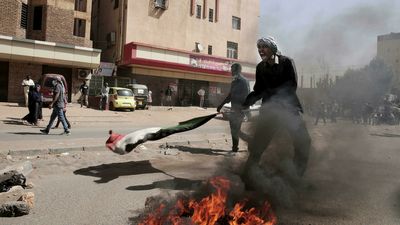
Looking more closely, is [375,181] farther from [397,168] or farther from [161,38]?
[161,38]

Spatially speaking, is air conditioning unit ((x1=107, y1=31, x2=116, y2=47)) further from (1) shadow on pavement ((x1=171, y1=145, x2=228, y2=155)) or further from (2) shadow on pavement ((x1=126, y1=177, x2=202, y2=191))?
(2) shadow on pavement ((x1=126, y1=177, x2=202, y2=191))

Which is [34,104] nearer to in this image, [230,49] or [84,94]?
[84,94]

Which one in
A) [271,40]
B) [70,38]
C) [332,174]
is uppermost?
[70,38]

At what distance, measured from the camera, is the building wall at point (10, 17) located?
2523 cm

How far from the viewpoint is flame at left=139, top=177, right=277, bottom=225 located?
337 cm

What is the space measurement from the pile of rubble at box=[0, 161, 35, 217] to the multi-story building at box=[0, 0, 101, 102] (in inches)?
816

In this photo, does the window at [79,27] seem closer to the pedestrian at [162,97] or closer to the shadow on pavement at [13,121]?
the pedestrian at [162,97]

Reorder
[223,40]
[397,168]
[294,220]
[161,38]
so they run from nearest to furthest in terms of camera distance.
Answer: [294,220] → [397,168] → [161,38] → [223,40]

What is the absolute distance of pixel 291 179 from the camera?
15.8 ft

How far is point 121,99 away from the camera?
985 inches

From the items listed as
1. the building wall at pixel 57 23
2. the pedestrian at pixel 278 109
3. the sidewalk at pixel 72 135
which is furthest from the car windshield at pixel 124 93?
the pedestrian at pixel 278 109

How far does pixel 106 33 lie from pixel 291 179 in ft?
101

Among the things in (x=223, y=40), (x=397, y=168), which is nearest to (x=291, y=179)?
(x=397, y=168)

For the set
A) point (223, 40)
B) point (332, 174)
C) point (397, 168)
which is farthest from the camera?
point (223, 40)
